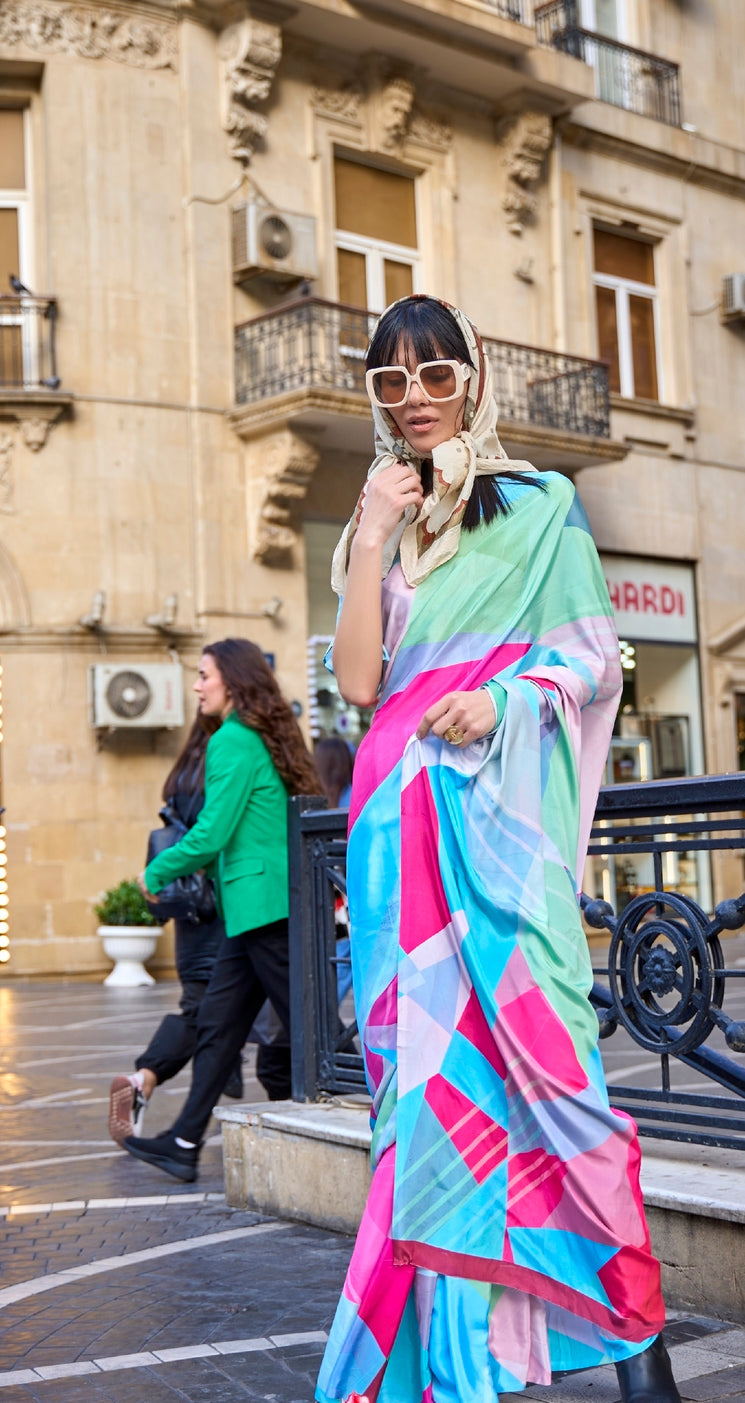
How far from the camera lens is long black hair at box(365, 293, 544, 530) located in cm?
308

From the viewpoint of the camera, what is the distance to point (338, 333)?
17.7m

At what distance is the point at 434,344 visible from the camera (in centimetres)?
308

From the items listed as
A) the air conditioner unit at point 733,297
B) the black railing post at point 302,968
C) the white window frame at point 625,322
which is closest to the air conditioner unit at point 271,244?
the white window frame at point 625,322

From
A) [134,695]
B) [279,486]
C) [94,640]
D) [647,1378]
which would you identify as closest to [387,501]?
[647,1378]

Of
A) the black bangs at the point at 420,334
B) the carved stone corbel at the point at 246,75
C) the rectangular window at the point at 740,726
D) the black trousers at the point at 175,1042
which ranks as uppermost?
the carved stone corbel at the point at 246,75

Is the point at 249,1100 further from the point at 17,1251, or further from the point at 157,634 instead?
the point at 157,634

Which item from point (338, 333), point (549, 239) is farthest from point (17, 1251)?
point (549, 239)

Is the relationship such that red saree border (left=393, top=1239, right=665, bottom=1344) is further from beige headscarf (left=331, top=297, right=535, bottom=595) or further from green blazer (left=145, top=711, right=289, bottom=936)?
green blazer (left=145, top=711, right=289, bottom=936)

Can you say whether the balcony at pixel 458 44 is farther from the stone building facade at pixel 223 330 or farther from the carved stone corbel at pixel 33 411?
the carved stone corbel at pixel 33 411

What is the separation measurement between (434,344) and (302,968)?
2.88 m

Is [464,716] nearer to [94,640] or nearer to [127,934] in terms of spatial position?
[127,934]

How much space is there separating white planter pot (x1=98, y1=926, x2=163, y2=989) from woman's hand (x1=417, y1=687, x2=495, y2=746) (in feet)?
44.3

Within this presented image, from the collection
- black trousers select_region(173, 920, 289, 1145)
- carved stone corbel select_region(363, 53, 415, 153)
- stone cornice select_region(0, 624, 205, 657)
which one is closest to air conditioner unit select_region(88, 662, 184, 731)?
stone cornice select_region(0, 624, 205, 657)

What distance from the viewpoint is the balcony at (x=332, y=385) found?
17.1m
